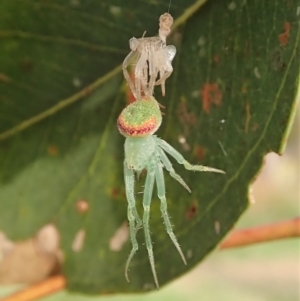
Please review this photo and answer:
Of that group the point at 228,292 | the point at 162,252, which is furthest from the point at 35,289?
the point at 228,292

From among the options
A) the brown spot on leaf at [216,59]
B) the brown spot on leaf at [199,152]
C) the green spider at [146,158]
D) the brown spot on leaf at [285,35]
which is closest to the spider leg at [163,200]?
the green spider at [146,158]

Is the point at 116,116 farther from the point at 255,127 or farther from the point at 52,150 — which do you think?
the point at 255,127

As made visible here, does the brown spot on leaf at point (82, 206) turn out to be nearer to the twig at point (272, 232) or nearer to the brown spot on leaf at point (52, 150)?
the brown spot on leaf at point (52, 150)

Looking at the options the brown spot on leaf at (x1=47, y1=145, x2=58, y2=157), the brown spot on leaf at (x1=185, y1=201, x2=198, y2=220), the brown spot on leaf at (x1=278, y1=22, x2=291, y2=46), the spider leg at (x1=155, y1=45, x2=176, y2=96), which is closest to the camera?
the brown spot on leaf at (x1=278, y1=22, x2=291, y2=46)

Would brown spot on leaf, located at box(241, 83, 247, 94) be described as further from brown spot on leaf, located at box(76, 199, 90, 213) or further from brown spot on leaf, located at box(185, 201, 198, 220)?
brown spot on leaf, located at box(76, 199, 90, 213)

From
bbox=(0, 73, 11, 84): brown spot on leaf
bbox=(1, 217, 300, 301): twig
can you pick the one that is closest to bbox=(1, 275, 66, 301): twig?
bbox=(1, 217, 300, 301): twig

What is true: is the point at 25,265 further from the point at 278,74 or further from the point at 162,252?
the point at 278,74

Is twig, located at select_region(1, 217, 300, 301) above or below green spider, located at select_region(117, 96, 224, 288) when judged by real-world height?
below

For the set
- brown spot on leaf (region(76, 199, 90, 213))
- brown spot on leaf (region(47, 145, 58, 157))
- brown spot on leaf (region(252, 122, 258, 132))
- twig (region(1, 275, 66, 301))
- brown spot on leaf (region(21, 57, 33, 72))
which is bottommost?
twig (region(1, 275, 66, 301))

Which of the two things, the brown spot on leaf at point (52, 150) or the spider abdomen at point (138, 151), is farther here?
the brown spot on leaf at point (52, 150)
